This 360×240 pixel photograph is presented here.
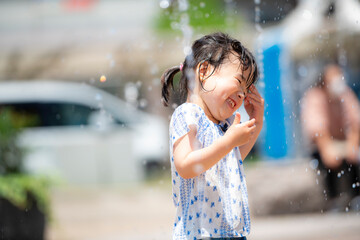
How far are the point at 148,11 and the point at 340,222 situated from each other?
1372cm

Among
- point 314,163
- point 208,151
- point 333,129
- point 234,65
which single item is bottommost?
point 208,151

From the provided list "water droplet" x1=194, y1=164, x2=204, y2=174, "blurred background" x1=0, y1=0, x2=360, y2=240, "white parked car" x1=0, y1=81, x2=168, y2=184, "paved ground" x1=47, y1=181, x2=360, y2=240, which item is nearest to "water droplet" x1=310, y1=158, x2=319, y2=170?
"blurred background" x1=0, y1=0, x2=360, y2=240

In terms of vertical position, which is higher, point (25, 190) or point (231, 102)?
point (25, 190)

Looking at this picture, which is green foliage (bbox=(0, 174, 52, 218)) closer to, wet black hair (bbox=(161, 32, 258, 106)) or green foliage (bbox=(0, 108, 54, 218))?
green foliage (bbox=(0, 108, 54, 218))

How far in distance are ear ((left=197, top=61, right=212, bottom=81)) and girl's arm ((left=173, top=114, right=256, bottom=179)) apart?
21 centimetres

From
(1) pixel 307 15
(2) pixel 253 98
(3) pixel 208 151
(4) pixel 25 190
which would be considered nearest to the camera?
(3) pixel 208 151

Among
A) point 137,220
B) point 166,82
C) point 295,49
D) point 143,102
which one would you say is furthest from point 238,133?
point 143,102

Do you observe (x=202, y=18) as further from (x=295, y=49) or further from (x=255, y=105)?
(x=255, y=105)

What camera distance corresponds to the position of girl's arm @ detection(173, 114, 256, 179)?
1868mm

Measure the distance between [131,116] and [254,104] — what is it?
26.3 feet

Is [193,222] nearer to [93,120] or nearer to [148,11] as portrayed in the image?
[93,120]

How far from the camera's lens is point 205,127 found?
6.60 ft

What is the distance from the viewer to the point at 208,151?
187 cm

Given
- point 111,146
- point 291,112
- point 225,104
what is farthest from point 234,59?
point 111,146
